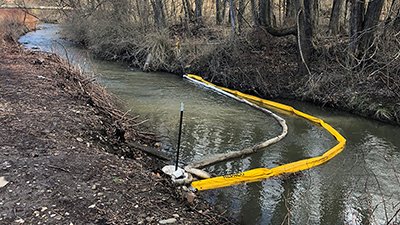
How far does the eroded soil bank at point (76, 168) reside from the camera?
185 inches

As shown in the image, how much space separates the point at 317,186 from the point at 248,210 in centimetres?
169

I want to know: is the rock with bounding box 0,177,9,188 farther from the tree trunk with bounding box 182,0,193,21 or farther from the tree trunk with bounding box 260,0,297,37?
the tree trunk with bounding box 182,0,193,21

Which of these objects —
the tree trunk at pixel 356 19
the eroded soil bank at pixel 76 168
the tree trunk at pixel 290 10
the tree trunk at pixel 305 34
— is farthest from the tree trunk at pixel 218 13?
the eroded soil bank at pixel 76 168

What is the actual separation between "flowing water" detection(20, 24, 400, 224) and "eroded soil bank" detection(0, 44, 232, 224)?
105cm

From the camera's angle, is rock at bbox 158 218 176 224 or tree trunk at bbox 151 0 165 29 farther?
tree trunk at bbox 151 0 165 29

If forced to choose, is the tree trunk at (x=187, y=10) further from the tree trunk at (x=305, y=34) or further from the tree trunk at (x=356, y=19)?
the tree trunk at (x=356, y=19)

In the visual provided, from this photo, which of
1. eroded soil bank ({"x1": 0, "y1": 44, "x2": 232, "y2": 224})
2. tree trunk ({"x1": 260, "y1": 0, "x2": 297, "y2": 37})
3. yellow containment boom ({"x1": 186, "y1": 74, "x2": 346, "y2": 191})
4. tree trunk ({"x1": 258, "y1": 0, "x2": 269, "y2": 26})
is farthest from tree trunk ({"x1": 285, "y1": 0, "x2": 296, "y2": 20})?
eroded soil bank ({"x1": 0, "y1": 44, "x2": 232, "y2": 224})

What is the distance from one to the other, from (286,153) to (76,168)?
16.3 feet

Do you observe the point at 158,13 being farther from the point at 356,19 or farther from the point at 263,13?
the point at 356,19

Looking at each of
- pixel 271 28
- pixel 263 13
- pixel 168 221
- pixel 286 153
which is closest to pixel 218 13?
pixel 263 13

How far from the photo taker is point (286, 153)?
9062 millimetres

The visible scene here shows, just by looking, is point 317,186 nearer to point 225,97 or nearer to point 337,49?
point 225,97

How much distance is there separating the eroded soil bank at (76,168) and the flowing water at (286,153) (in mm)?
1049

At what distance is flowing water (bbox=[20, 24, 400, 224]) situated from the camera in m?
6.52
